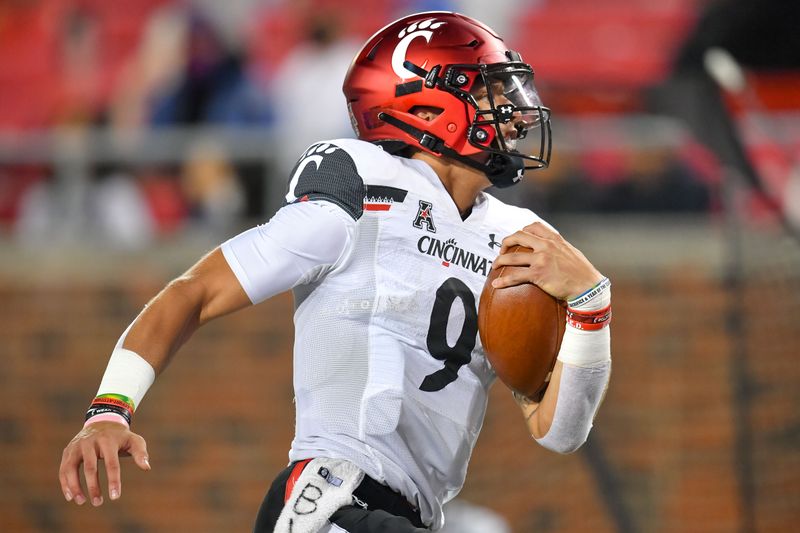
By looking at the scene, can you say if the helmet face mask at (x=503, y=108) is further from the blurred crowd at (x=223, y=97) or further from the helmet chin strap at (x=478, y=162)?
the blurred crowd at (x=223, y=97)

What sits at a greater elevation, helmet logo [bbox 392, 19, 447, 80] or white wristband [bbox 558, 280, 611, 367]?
helmet logo [bbox 392, 19, 447, 80]

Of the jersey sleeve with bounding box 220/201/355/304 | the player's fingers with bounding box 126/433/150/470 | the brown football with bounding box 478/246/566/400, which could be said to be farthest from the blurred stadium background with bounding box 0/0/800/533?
the player's fingers with bounding box 126/433/150/470

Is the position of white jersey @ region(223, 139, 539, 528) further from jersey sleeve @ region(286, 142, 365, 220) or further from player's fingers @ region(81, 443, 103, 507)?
player's fingers @ region(81, 443, 103, 507)

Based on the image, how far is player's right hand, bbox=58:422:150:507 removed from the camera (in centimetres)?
234

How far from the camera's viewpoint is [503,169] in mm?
3064

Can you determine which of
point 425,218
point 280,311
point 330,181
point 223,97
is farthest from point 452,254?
point 223,97

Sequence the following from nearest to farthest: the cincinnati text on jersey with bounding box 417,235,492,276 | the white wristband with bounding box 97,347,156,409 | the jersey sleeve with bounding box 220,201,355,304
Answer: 1. the white wristband with bounding box 97,347,156,409
2. the jersey sleeve with bounding box 220,201,355,304
3. the cincinnati text on jersey with bounding box 417,235,492,276

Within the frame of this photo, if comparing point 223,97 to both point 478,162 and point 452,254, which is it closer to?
point 478,162

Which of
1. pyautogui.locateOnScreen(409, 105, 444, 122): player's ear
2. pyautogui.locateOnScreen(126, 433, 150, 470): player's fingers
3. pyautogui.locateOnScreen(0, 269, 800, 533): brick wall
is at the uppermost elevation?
pyautogui.locateOnScreen(409, 105, 444, 122): player's ear

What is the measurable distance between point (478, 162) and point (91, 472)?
1235mm

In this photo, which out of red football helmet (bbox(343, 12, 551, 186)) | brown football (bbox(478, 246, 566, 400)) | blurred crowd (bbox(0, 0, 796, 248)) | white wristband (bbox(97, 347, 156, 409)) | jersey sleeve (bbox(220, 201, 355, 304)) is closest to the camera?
white wristband (bbox(97, 347, 156, 409))

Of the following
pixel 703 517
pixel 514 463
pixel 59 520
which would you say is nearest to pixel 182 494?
pixel 59 520

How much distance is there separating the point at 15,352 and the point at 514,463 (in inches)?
108

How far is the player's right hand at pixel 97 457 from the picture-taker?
234cm
